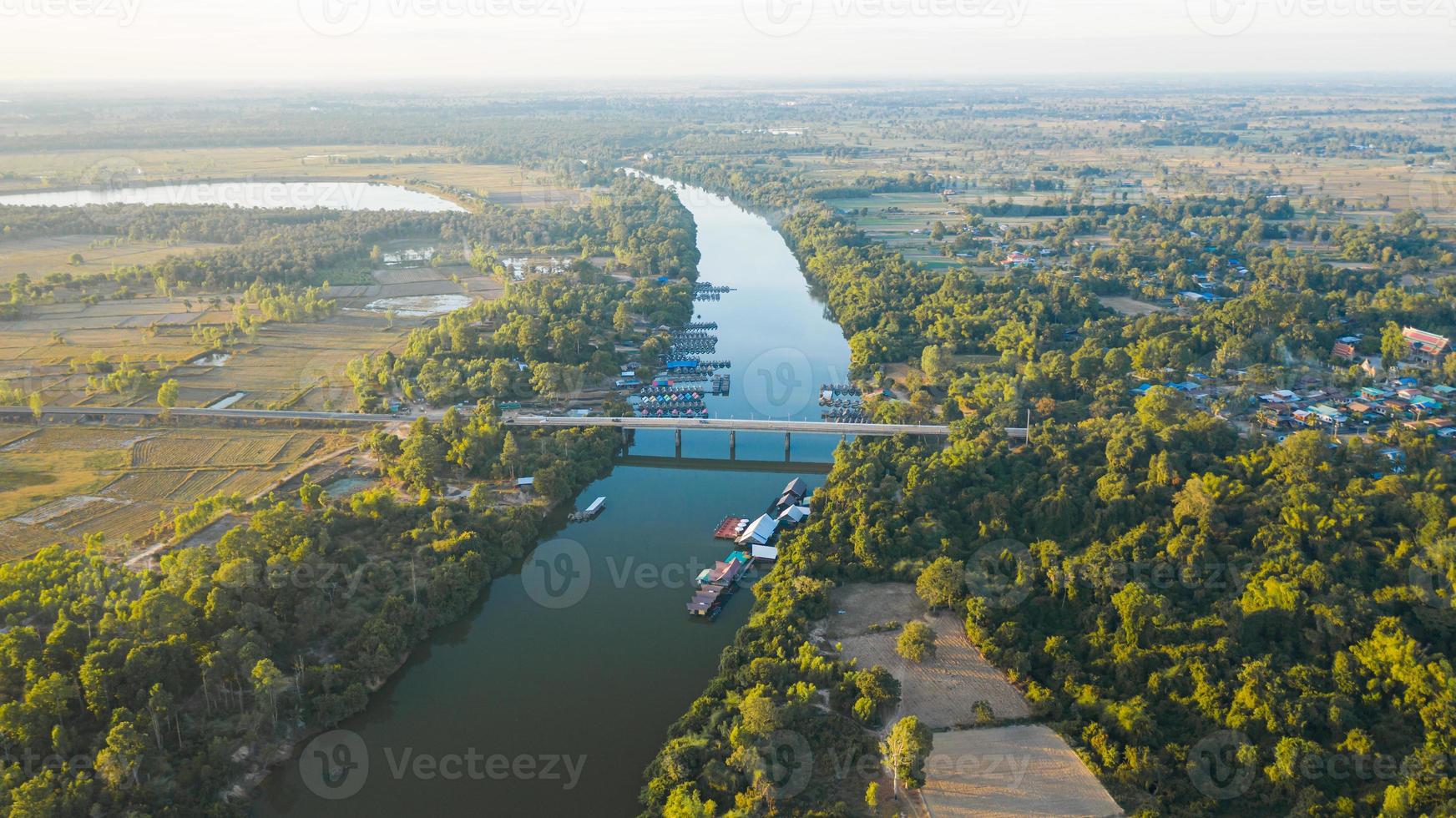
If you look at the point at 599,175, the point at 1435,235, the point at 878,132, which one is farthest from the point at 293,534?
the point at 878,132

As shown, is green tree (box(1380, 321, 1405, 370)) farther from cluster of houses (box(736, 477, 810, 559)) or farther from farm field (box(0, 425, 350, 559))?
farm field (box(0, 425, 350, 559))

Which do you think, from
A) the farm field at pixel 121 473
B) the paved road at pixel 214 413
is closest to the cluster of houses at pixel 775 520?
the paved road at pixel 214 413

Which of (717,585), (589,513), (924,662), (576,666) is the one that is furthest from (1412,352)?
(576,666)

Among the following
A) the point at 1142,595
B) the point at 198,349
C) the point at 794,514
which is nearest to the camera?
the point at 1142,595

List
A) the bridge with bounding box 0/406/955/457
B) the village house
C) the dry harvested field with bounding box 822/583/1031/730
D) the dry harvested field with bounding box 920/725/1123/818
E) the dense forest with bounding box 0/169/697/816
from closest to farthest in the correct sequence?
the dry harvested field with bounding box 920/725/1123/818
the dense forest with bounding box 0/169/697/816
the dry harvested field with bounding box 822/583/1031/730
the bridge with bounding box 0/406/955/457
the village house

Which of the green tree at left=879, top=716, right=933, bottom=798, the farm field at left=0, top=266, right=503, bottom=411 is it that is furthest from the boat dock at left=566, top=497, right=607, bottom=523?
the green tree at left=879, top=716, right=933, bottom=798

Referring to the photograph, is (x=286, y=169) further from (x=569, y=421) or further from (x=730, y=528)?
(x=730, y=528)
